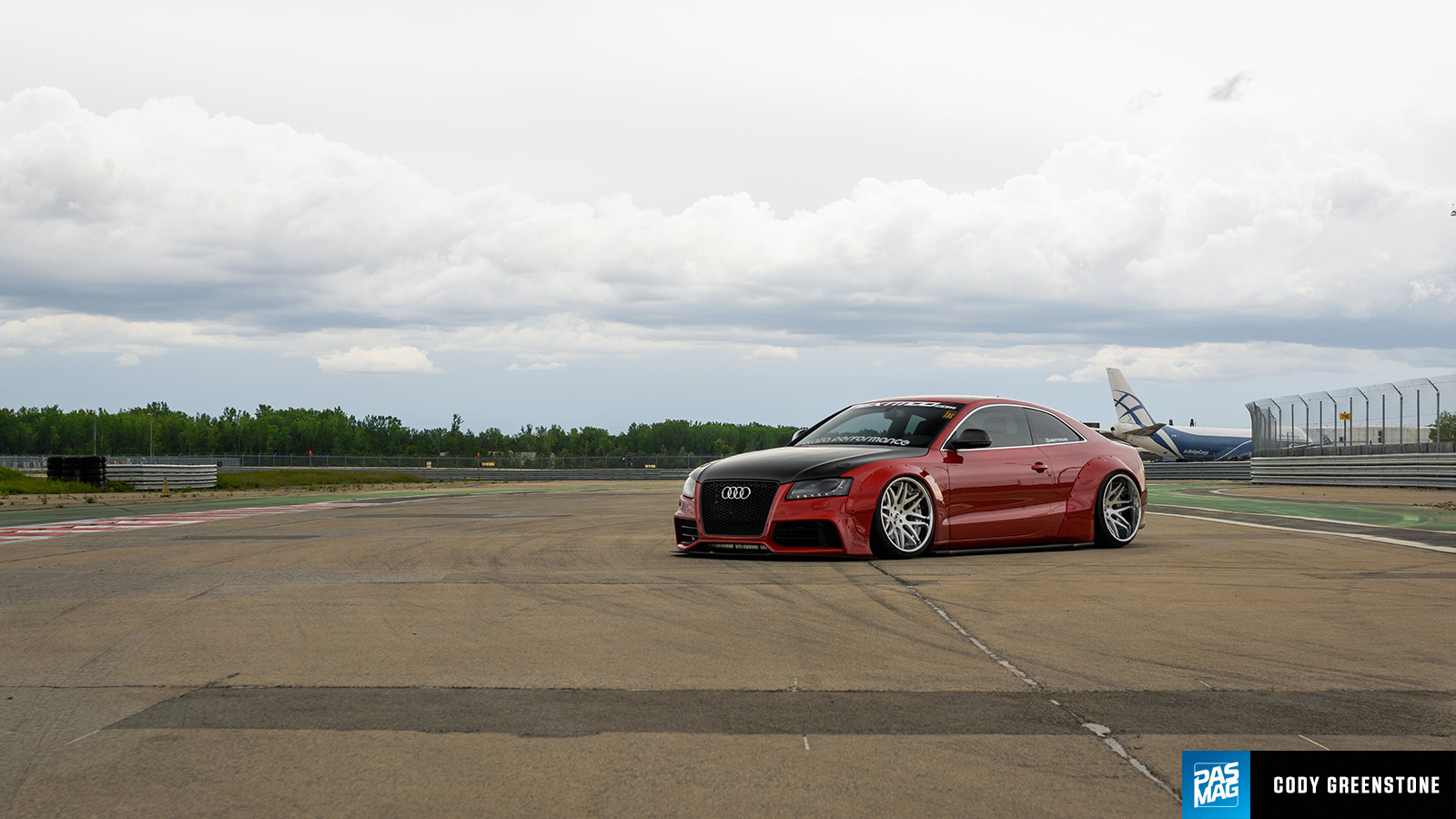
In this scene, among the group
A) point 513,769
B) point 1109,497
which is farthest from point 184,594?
point 1109,497

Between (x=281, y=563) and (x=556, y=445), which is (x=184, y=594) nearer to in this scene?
(x=281, y=563)

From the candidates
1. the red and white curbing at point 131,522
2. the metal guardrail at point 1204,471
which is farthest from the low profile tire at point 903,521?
the metal guardrail at point 1204,471

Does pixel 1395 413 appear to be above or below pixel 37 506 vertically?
above

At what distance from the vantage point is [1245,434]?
253 feet

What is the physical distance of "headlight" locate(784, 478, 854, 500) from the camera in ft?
32.4

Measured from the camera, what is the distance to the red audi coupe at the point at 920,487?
9938 mm

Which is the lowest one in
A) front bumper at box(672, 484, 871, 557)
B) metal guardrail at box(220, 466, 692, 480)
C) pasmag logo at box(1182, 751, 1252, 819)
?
metal guardrail at box(220, 466, 692, 480)

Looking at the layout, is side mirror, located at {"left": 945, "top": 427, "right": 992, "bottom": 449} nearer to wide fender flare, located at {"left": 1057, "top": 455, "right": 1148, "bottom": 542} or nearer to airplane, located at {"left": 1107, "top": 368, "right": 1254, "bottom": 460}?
wide fender flare, located at {"left": 1057, "top": 455, "right": 1148, "bottom": 542}

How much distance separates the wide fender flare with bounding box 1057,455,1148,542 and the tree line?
5658 inches

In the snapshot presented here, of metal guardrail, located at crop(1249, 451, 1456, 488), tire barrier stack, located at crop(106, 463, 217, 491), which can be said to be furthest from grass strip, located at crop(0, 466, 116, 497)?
metal guardrail, located at crop(1249, 451, 1456, 488)

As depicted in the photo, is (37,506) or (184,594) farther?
(37,506)

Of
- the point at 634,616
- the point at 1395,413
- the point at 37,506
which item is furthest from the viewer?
the point at 1395,413

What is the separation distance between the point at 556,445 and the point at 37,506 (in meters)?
167

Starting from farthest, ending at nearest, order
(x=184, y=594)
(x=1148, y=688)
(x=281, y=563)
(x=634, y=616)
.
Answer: (x=281, y=563), (x=184, y=594), (x=634, y=616), (x=1148, y=688)
